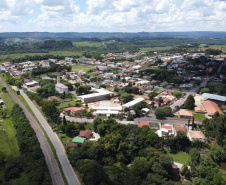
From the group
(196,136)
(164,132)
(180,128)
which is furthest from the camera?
(180,128)

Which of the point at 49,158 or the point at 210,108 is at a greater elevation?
the point at 210,108

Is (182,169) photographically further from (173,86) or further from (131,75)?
(131,75)

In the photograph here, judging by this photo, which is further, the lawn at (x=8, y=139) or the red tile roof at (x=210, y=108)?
the red tile roof at (x=210, y=108)

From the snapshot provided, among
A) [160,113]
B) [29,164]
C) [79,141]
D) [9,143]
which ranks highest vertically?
[160,113]

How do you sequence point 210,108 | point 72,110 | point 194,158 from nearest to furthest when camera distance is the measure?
point 194,158 → point 210,108 → point 72,110

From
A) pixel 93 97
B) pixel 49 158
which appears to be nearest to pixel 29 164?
pixel 49 158

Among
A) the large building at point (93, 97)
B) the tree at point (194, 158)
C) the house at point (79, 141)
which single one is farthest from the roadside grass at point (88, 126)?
the tree at point (194, 158)

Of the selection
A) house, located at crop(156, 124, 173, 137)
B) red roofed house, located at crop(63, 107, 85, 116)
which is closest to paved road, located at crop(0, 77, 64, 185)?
red roofed house, located at crop(63, 107, 85, 116)

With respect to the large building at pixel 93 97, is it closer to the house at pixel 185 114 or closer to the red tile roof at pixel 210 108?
the house at pixel 185 114

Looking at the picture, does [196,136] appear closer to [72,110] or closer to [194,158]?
[194,158]

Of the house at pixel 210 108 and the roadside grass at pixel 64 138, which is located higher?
the house at pixel 210 108

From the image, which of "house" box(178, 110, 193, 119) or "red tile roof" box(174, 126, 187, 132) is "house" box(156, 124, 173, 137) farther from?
"house" box(178, 110, 193, 119)
